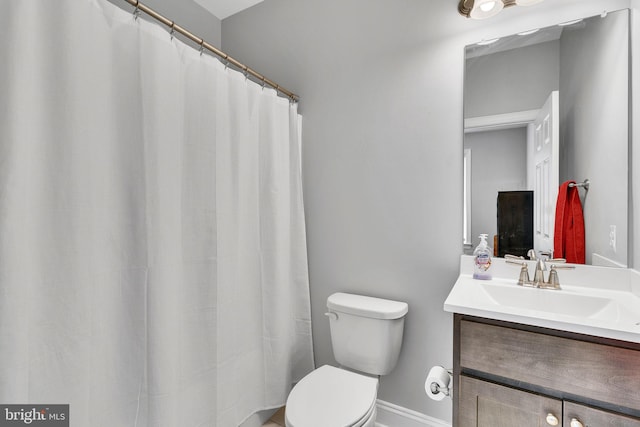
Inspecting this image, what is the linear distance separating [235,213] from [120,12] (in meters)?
0.85

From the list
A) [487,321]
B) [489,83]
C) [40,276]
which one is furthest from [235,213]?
[489,83]

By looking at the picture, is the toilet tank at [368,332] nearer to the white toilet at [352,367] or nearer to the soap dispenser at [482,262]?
the white toilet at [352,367]

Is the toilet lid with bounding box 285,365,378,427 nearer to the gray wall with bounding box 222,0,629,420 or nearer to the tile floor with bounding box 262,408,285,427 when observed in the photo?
the gray wall with bounding box 222,0,629,420

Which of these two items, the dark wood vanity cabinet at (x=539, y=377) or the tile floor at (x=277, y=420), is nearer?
the dark wood vanity cabinet at (x=539, y=377)

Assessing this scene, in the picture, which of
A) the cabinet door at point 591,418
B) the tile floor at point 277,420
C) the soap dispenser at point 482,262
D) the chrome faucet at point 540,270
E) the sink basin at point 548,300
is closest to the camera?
the cabinet door at point 591,418

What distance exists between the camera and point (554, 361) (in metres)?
0.91

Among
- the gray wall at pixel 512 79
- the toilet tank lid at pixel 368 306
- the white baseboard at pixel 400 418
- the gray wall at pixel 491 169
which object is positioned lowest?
the white baseboard at pixel 400 418

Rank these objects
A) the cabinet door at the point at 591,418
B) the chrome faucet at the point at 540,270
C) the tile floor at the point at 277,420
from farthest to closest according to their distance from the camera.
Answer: the tile floor at the point at 277,420 → the chrome faucet at the point at 540,270 → the cabinet door at the point at 591,418

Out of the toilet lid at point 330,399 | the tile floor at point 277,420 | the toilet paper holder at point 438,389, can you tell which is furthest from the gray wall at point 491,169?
the tile floor at point 277,420

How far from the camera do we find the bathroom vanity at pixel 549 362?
84 cm

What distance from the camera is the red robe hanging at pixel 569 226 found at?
130cm

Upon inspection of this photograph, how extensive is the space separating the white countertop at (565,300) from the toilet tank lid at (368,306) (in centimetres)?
34

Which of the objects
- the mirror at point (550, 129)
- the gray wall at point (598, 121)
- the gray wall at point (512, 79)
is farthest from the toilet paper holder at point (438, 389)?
the gray wall at point (512, 79)

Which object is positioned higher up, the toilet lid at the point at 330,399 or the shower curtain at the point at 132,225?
the shower curtain at the point at 132,225
